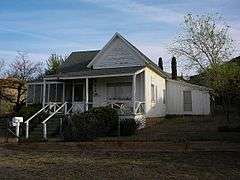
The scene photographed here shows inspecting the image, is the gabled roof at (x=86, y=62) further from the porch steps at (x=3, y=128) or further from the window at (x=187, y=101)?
the porch steps at (x=3, y=128)

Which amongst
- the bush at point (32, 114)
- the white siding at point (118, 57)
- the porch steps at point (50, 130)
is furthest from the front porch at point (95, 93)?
the porch steps at point (50, 130)

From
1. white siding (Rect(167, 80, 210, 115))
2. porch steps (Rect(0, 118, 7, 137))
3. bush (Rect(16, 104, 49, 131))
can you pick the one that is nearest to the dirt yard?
bush (Rect(16, 104, 49, 131))

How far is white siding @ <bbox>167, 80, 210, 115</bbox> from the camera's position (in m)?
33.7

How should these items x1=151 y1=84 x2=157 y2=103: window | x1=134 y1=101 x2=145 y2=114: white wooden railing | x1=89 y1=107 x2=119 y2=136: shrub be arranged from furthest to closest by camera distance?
x1=151 y1=84 x2=157 y2=103: window
x1=134 y1=101 x2=145 y2=114: white wooden railing
x1=89 y1=107 x2=119 y2=136: shrub

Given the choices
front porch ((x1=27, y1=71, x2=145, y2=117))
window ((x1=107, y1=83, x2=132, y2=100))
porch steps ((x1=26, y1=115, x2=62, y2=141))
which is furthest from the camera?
window ((x1=107, y1=83, x2=132, y2=100))

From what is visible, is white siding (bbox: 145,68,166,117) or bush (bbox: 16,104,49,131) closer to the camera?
bush (bbox: 16,104,49,131)

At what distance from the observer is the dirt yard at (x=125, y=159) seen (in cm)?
1138

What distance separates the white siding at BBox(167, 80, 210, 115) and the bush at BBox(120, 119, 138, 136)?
12192mm

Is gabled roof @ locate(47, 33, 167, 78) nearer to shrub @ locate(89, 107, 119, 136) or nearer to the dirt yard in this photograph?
shrub @ locate(89, 107, 119, 136)

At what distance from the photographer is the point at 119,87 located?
29406 mm

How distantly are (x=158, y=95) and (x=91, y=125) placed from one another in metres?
12.2

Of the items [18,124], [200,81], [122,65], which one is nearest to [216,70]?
[200,81]

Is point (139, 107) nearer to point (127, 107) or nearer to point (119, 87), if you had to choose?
point (127, 107)

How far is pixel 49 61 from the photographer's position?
4428cm
